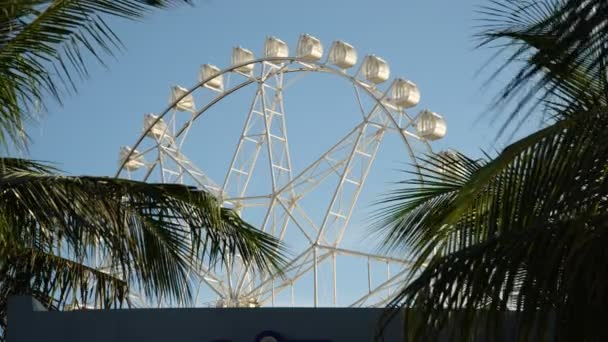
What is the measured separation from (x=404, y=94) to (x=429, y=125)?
97 centimetres

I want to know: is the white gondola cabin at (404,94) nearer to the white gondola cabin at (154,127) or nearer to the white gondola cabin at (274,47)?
the white gondola cabin at (274,47)

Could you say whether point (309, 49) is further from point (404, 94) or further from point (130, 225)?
point (130, 225)

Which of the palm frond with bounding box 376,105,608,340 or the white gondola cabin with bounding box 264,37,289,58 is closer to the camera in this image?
the palm frond with bounding box 376,105,608,340

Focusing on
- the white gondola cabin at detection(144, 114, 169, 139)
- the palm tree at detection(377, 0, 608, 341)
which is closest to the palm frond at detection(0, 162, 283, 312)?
the palm tree at detection(377, 0, 608, 341)

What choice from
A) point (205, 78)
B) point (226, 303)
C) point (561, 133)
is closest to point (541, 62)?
point (561, 133)

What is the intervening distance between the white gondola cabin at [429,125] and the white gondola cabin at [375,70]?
1.27m

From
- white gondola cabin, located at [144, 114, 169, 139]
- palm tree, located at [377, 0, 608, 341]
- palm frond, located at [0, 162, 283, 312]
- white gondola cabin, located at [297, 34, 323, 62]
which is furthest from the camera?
white gondola cabin, located at [144, 114, 169, 139]

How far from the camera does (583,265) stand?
169 inches

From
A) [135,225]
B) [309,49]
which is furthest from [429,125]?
[135,225]

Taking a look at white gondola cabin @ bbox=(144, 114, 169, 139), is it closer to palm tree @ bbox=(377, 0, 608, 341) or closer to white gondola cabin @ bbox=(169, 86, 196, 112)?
white gondola cabin @ bbox=(169, 86, 196, 112)

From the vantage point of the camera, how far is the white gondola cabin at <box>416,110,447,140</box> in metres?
29.3

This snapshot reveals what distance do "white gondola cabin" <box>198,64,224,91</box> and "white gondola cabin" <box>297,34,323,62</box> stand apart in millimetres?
2766

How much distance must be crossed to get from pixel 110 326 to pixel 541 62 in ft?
22.6

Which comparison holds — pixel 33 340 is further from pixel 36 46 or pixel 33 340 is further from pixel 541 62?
pixel 541 62
